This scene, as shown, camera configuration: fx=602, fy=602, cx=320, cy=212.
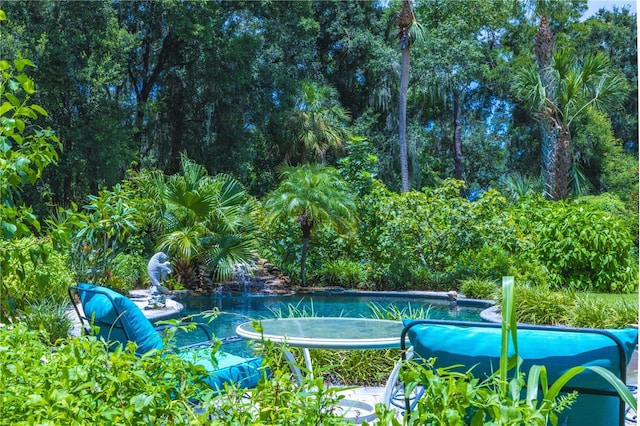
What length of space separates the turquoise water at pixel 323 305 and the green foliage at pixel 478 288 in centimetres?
34

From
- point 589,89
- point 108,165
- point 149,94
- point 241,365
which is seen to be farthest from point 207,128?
point 241,365

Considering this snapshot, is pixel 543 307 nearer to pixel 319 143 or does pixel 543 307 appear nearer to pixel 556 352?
pixel 556 352

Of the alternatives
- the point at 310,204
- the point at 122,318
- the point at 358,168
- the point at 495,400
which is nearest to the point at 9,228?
the point at 122,318

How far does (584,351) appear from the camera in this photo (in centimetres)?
171

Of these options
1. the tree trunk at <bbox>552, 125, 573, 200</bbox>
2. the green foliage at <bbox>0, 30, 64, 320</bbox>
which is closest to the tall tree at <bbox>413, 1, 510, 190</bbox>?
the tree trunk at <bbox>552, 125, 573, 200</bbox>

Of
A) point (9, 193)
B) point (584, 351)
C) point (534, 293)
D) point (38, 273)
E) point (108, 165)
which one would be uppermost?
point (108, 165)

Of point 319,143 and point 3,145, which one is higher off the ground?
point 319,143

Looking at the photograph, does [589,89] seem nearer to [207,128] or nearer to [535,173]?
[535,173]

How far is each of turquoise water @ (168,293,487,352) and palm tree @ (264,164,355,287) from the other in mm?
1396

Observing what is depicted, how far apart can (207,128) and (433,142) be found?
28.5ft

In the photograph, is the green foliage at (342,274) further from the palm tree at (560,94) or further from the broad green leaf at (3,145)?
the broad green leaf at (3,145)

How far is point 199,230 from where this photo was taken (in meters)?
10.5

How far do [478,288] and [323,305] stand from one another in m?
2.52

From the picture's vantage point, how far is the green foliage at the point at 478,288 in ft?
31.6
